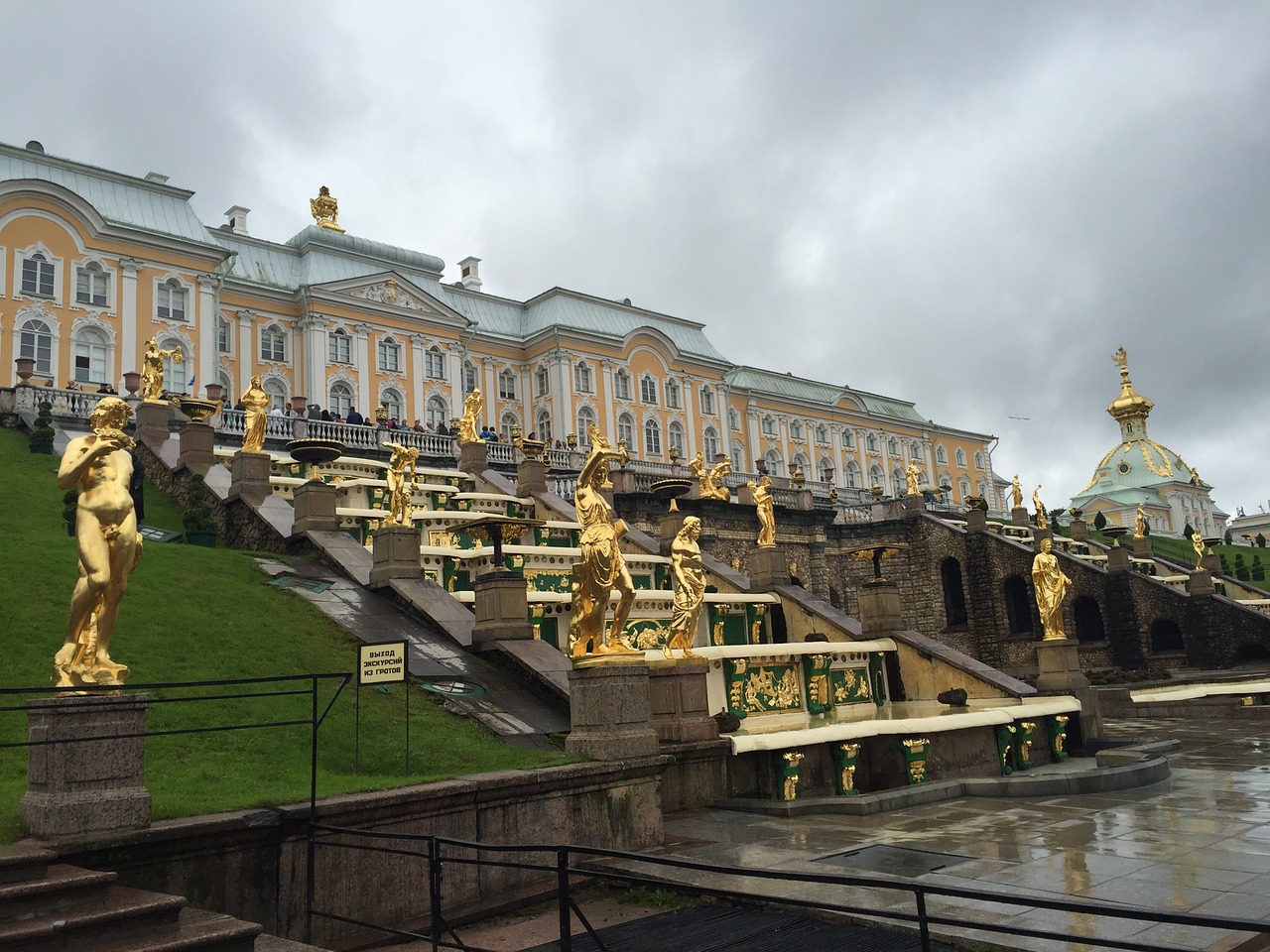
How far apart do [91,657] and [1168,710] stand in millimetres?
23531

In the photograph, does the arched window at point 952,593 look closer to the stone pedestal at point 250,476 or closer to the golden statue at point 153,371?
the stone pedestal at point 250,476

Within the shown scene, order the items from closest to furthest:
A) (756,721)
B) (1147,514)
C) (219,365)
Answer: (756,721) → (219,365) → (1147,514)

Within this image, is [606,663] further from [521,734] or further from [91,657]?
[91,657]

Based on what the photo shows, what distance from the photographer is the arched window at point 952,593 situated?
129ft

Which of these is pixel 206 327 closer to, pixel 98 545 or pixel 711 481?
pixel 711 481

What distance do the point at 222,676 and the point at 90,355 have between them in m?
38.2

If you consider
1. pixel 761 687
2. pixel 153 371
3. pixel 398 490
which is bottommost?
pixel 761 687

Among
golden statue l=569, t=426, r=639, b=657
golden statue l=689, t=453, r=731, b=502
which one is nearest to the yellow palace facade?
golden statue l=689, t=453, r=731, b=502

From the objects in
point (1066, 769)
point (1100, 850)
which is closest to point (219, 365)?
point (1066, 769)

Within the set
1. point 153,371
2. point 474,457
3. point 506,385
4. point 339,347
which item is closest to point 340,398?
point 339,347

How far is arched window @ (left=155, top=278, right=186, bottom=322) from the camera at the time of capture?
44.9 meters

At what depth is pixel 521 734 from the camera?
11320mm

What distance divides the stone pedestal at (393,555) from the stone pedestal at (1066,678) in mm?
10942

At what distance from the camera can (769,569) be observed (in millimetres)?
23234
